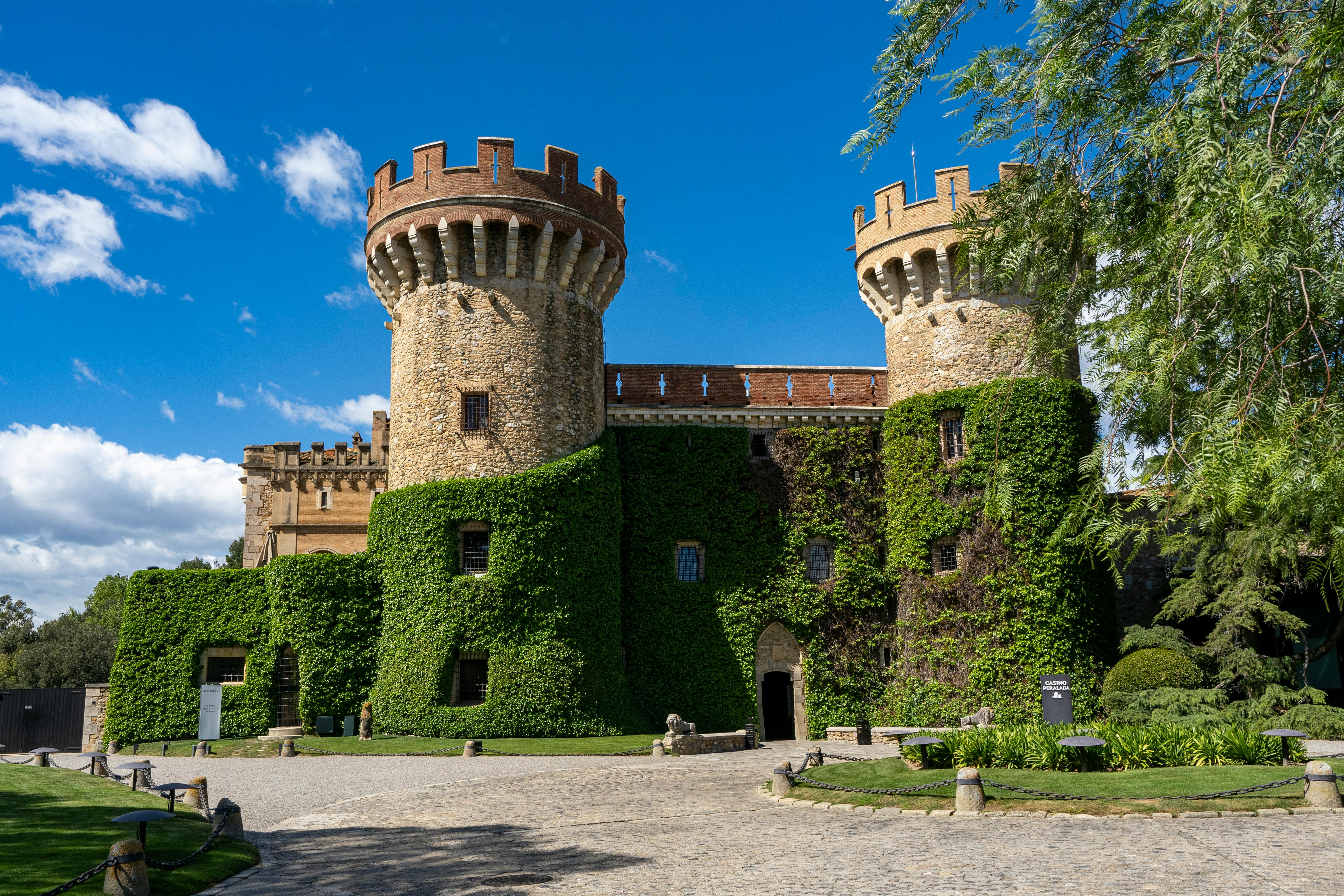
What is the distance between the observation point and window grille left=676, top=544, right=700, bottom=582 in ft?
90.6

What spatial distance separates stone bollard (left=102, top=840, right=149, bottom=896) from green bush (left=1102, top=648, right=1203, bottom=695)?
2166cm

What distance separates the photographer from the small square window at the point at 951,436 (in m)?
27.5

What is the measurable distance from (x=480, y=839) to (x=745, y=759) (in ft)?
32.5

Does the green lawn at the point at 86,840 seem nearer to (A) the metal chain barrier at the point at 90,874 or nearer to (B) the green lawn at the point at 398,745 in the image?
(A) the metal chain barrier at the point at 90,874

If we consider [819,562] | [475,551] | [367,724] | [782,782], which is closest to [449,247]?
[475,551]

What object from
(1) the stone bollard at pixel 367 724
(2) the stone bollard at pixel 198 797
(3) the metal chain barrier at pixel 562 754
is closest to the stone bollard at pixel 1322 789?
(3) the metal chain barrier at pixel 562 754

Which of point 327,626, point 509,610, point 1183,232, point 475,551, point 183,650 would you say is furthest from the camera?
point 183,650

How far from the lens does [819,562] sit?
28.1 meters

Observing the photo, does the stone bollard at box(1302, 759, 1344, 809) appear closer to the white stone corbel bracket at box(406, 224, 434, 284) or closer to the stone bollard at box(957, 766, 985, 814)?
the stone bollard at box(957, 766, 985, 814)

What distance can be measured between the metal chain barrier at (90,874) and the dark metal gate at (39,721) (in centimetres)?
2412

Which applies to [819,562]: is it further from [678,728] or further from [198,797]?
[198,797]

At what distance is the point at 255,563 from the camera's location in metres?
38.8

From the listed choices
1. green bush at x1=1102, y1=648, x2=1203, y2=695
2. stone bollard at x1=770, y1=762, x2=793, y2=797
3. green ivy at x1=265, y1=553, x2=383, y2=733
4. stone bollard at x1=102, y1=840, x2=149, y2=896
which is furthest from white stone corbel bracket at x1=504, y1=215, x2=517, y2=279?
stone bollard at x1=102, y1=840, x2=149, y2=896

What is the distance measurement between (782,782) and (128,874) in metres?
8.75
